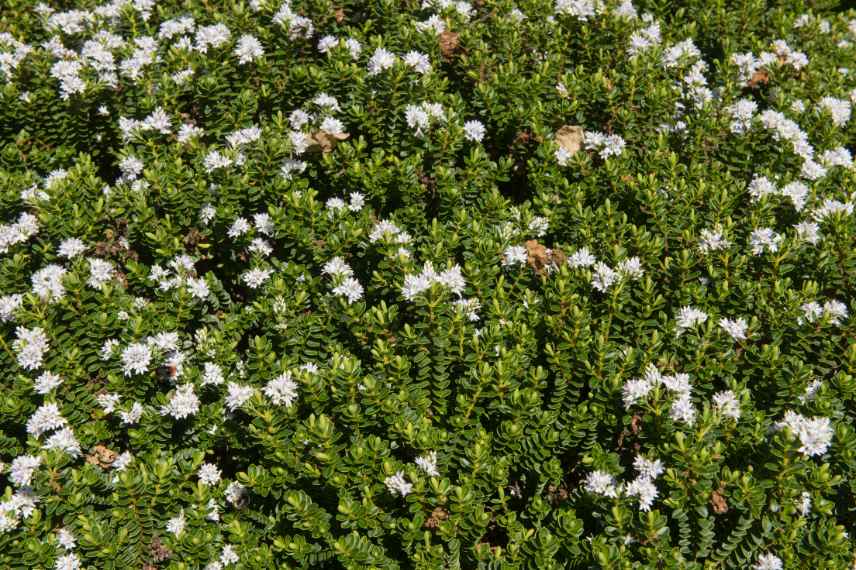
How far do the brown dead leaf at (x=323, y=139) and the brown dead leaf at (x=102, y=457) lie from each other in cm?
228

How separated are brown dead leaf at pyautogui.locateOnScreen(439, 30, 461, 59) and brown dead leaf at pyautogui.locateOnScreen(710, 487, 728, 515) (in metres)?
3.66

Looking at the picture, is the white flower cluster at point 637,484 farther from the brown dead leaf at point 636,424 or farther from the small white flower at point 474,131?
the small white flower at point 474,131

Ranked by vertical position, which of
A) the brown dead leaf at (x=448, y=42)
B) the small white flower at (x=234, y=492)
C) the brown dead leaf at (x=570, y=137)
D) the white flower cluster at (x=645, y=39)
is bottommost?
the small white flower at (x=234, y=492)

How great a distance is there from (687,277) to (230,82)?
11.2 ft

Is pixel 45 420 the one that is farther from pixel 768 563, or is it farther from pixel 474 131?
pixel 768 563

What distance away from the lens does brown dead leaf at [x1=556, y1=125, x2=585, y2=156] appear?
5332mm

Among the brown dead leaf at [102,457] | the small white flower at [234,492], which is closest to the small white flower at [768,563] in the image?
the small white flower at [234,492]

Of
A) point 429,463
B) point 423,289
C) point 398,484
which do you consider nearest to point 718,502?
point 429,463

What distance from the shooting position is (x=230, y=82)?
18.1 ft

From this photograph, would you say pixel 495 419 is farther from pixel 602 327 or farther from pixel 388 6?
pixel 388 6

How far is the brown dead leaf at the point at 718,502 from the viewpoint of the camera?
3691 mm

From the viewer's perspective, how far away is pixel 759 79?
238 inches

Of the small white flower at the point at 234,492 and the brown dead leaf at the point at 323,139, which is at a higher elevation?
the brown dead leaf at the point at 323,139

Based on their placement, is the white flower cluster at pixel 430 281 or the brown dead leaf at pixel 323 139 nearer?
the white flower cluster at pixel 430 281
